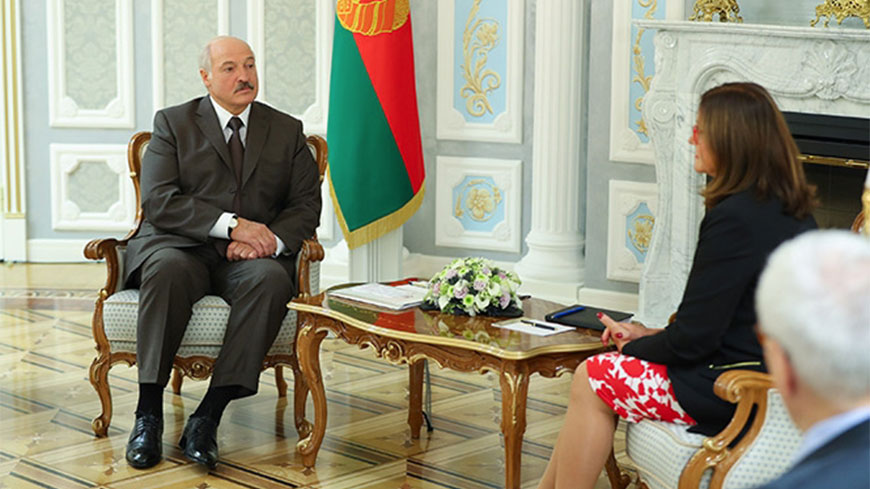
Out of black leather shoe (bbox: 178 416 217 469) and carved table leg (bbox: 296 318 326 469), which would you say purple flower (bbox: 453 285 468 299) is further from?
black leather shoe (bbox: 178 416 217 469)

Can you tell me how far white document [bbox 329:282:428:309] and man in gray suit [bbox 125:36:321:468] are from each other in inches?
9.7

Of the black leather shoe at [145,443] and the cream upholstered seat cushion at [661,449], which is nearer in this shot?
the cream upholstered seat cushion at [661,449]

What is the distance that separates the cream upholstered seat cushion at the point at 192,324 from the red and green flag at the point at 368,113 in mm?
1133

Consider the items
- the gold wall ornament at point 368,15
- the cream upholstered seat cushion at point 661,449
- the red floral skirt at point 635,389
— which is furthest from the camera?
the gold wall ornament at point 368,15

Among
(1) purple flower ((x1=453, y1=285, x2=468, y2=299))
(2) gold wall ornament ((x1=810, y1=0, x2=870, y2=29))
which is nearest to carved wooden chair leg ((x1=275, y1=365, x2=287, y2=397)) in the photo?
(1) purple flower ((x1=453, y1=285, x2=468, y2=299))

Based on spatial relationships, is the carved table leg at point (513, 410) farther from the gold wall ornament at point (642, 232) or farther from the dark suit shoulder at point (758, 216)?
the gold wall ornament at point (642, 232)

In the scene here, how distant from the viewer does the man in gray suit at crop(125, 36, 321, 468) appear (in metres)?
3.76

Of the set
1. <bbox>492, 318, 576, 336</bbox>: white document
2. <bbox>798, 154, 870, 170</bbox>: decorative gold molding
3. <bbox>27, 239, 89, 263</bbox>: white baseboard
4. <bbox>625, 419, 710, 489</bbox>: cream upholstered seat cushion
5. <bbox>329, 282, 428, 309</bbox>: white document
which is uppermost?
<bbox>798, 154, 870, 170</bbox>: decorative gold molding

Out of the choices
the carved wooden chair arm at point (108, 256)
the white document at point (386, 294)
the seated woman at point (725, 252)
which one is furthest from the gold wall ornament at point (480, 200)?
the seated woman at point (725, 252)

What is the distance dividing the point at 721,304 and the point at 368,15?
263 centimetres

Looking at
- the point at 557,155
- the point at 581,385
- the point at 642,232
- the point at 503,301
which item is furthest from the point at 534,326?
the point at 557,155

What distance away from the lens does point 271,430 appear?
4.09 m

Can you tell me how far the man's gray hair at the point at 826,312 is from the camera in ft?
4.05

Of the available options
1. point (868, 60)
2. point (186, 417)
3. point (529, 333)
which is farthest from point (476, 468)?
point (868, 60)
